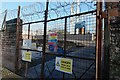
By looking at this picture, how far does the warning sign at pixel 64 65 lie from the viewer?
5293 mm

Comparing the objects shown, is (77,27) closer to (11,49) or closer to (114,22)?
(114,22)

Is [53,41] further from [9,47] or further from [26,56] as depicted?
[9,47]

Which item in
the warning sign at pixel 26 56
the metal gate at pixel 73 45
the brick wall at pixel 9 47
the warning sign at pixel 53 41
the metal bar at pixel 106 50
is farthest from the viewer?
the brick wall at pixel 9 47

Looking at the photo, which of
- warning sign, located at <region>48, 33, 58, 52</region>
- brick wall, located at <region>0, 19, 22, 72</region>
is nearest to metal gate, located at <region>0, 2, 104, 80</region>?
warning sign, located at <region>48, 33, 58, 52</region>

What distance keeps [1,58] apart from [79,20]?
6427 millimetres

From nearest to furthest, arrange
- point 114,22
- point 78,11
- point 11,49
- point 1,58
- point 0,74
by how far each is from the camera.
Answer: point 114,22, point 78,11, point 0,74, point 11,49, point 1,58

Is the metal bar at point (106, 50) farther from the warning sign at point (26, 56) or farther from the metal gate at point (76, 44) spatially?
the warning sign at point (26, 56)

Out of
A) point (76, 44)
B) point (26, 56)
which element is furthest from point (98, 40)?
point (26, 56)

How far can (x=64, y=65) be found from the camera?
552 cm

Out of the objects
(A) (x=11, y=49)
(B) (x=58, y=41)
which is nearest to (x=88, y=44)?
→ (B) (x=58, y=41)

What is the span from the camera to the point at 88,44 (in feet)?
17.2

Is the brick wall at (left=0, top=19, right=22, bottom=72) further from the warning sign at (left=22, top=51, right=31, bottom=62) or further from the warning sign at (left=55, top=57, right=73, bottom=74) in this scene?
the warning sign at (left=55, top=57, right=73, bottom=74)

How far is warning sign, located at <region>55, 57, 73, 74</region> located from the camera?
17.4 ft

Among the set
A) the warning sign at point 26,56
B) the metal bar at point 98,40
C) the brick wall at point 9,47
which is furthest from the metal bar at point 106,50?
the brick wall at point 9,47
